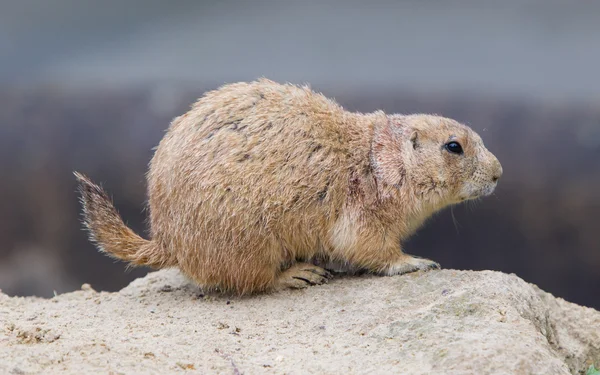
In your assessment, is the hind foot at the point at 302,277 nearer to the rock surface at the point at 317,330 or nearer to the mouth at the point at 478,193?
the rock surface at the point at 317,330

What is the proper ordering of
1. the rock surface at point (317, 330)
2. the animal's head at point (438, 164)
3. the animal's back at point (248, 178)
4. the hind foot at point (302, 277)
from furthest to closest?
the animal's head at point (438, 164)
the hind foot at point (302, 277)
the animal's back at point (248, 178)
the rock surface at point (317, 330)

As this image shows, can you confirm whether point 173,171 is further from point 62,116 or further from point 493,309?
point 62,116

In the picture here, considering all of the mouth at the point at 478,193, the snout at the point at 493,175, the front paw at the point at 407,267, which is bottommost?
the front paw at the point at 407,267

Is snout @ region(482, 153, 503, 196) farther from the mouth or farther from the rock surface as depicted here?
the rock surface

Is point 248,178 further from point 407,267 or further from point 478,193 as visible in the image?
point 478,193

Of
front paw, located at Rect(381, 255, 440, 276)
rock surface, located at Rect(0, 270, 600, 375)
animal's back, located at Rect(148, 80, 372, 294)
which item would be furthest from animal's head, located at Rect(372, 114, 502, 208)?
rock surface, located at Rect(0, 270, 600, 375)

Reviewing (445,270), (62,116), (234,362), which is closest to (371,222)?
(445,270)

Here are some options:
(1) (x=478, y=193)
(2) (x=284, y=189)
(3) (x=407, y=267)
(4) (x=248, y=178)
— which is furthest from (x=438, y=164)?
(4) (x=248, y=178)

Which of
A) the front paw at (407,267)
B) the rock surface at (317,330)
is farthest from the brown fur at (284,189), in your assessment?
the rock surface at (317,330)
